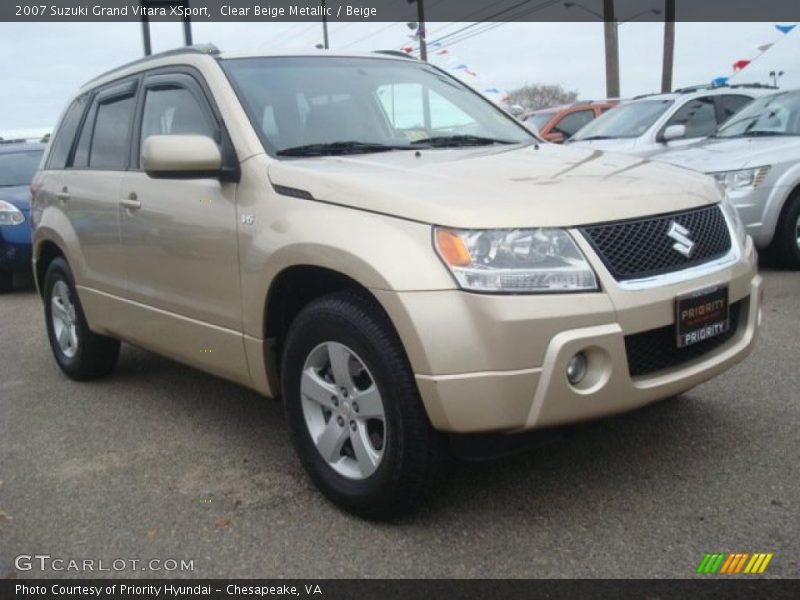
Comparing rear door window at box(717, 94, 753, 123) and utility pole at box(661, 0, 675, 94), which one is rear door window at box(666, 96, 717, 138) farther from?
utility pole at box(661, 0, 675, 94)

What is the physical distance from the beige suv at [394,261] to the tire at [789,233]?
382cm

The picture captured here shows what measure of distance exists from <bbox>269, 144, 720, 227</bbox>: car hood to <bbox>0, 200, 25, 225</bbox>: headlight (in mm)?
6645

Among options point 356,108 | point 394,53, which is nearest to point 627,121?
point 394,53

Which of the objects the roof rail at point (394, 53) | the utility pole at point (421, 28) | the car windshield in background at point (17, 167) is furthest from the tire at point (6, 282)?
the utility pole at point (421, 28)

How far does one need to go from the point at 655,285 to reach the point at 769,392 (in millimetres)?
1728

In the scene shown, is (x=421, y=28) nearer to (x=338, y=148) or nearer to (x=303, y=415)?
(x=338, y=148)

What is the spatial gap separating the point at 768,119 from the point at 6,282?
8274 millimetres

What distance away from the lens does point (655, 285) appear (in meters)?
2.77

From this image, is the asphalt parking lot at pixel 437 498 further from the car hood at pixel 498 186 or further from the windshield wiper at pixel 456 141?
the windshield wiper at pixel 456 141

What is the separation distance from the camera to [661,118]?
9289mm

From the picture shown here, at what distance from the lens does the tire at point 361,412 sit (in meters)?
2.75

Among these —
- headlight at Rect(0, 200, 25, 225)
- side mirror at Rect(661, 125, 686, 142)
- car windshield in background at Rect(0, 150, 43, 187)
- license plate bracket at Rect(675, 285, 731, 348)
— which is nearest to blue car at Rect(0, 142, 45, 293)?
headlight at Rect(0, 200, 25, 225)

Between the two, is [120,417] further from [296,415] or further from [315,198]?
[315,198]
